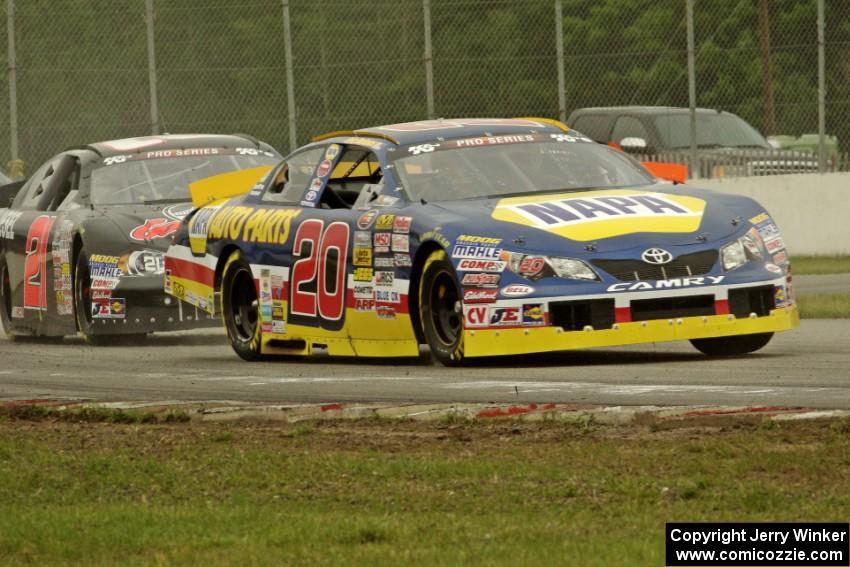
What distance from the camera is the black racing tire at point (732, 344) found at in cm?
1074

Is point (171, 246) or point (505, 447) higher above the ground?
point (171, 246)

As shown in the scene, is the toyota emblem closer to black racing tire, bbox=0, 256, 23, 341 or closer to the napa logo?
the napa logo

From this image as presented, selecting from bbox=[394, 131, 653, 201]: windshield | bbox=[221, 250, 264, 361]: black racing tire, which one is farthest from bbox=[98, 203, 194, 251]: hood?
bbox=[394, 131, 653, 201]: windshield

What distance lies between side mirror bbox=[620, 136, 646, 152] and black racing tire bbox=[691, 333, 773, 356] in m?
10.8

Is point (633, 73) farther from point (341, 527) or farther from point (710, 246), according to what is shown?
point (341, 527)

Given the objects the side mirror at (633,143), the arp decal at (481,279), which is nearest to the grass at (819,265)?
the side mirror at (633,143)

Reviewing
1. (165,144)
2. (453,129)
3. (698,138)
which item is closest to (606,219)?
(453,129)

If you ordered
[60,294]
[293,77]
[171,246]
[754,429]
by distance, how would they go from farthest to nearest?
1. [293,77]
2. [60,294]
3. [171,246]
4. [754,429]

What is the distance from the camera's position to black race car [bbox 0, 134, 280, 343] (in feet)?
46.0

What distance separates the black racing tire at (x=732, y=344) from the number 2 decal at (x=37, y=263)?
237 inches

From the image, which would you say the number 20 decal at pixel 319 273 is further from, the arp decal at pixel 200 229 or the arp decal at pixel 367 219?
the arp decal at pixel 200 229

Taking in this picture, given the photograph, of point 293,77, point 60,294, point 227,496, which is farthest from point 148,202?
point 227,496

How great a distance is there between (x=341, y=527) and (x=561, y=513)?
2.25ft

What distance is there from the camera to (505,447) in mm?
7297
